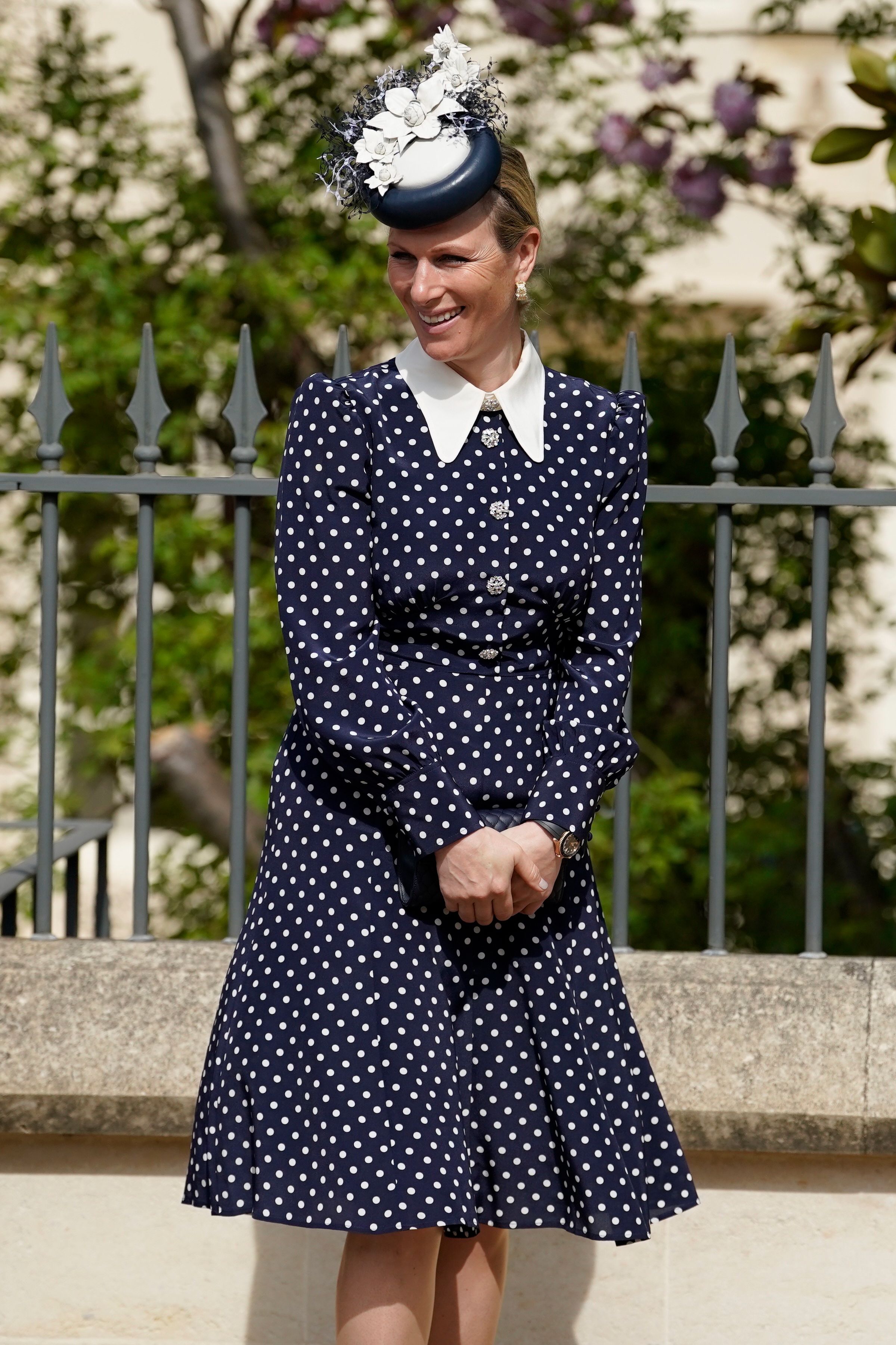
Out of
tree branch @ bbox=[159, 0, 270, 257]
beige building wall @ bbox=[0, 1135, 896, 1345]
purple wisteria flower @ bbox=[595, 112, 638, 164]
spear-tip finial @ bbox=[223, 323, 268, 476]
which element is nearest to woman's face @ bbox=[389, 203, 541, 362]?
spear-tip finial @ bbox=[223, 323, 268, 476]

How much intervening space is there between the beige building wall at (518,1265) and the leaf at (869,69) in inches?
84.9

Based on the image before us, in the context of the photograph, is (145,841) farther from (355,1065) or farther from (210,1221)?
(355,1065)

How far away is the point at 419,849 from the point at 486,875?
82 mm

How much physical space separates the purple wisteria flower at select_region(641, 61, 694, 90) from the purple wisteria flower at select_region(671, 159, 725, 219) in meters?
0.24

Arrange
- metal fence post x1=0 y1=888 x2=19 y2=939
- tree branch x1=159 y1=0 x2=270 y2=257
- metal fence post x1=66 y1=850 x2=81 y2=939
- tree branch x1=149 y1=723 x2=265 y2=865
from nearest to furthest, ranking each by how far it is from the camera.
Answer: metal fence post x1=0 y1=888 x2=19 y2=939
metal fence post x1=66 y1=850 x2=81 y2=939
tree branch x1=149 y1=723 x2=265 y2=865
tree branch x1=159 y1=0 x2=270 y2=257

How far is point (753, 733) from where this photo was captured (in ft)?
17.3

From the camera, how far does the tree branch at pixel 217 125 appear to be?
5262 mm

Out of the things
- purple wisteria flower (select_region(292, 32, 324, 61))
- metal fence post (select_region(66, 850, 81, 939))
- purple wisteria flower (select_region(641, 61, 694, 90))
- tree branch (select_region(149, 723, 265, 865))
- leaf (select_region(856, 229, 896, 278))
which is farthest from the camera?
purple wisteria flower (select_region(292, 32, 324, 61))

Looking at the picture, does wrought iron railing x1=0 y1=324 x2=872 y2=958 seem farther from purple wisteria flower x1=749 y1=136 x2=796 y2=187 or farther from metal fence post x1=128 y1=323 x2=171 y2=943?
purple wisteria flower x1=749 y1=136 x2=796 y2=187

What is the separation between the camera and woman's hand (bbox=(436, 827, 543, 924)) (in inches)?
77.6

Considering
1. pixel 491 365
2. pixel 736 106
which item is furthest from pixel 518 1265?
pixel 736 106

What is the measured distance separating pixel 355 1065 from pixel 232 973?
23 cm

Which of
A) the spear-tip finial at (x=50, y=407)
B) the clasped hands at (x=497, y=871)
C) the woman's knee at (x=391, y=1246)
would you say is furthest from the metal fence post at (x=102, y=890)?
the clasped hands at (x=497, y=871)

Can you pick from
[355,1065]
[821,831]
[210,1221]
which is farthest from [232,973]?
[821,831]
